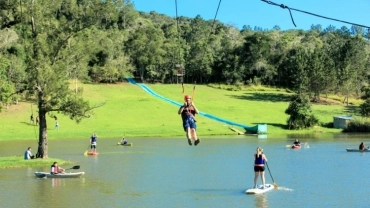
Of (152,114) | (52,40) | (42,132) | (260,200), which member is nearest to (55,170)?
(42,132)

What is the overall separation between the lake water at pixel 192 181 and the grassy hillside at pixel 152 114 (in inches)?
868

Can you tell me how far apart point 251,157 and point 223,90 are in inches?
3440

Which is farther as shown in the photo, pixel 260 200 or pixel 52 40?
pixel 52 40

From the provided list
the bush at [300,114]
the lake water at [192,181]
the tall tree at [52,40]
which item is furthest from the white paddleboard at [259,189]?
the bush at [300,114]

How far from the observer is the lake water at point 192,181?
82.6 feet

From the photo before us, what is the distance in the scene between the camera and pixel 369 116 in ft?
298

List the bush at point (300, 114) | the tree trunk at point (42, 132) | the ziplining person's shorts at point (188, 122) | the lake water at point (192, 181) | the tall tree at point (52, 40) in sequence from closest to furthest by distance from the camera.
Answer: the ziplining person's shorts at point (188, 122) < the lake water at point (192, 181) < the tall tree at point (52, 40) < the tree trunk at point (42, 132) < the bush at point (300, 114)

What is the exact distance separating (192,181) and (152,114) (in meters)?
61.9

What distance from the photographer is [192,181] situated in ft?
104

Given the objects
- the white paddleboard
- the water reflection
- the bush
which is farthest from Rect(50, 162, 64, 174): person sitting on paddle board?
the bush

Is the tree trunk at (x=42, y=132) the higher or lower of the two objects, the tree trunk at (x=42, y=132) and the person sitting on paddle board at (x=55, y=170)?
the higher

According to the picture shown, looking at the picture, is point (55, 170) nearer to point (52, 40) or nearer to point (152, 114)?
point (52, 40)

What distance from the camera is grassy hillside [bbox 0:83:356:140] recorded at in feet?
250

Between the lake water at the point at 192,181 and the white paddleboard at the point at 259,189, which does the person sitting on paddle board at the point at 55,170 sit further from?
the white paddleboard at the point at 259,189
